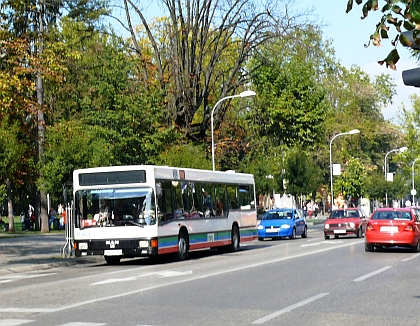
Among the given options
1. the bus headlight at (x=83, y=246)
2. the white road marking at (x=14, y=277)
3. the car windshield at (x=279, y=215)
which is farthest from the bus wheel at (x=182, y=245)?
the car windshield at (x=279, y=215)

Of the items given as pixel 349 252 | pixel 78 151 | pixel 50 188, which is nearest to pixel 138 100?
pixel 78 151

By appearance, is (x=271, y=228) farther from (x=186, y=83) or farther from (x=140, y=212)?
(x=140, y=212)

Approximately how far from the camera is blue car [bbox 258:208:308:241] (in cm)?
4278

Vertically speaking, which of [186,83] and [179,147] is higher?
[186,83]

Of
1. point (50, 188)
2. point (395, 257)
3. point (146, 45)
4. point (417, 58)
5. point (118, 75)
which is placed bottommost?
point (395, 257)

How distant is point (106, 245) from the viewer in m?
24.4

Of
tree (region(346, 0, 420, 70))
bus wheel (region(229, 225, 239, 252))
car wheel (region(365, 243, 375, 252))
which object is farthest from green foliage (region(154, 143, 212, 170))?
tree (region(346, 0, 420, 70))

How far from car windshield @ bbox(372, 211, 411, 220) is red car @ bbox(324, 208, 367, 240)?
12470 mm

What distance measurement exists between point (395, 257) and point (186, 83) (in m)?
22.6

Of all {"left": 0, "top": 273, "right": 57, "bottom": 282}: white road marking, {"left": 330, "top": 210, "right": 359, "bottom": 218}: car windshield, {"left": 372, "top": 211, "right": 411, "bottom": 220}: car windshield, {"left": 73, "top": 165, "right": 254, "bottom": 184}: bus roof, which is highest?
{"left": 73, "top": 165, "right": 254, "bottom": 184}: bus roof

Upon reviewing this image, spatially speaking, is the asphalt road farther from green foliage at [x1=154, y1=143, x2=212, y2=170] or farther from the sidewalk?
green foliage at [x1=154, y1=143, x2=212, y2=170]

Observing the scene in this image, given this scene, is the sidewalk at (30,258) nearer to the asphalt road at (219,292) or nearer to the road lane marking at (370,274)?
the asphalt road at (219,292)

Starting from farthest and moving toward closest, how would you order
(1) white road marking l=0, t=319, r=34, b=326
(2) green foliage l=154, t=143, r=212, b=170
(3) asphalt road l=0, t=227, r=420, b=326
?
1. (2) green foliage l=154, t=143, r=212, b=170
2. (3) asphalt road l=0, t=227, r=420, b=326
3. (1) white road marking l=0, t=319, r=34, b=326

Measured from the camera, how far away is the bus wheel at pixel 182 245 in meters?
26.4
